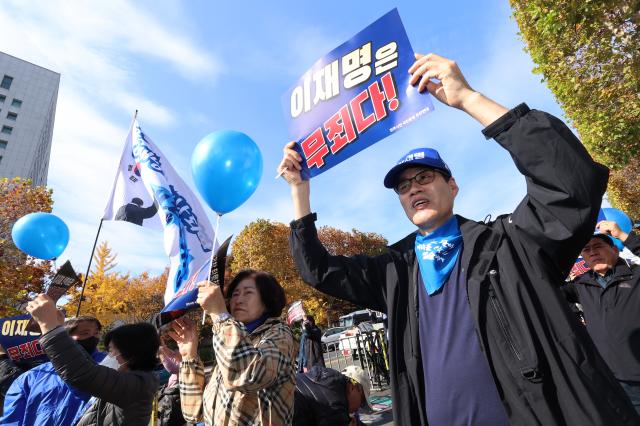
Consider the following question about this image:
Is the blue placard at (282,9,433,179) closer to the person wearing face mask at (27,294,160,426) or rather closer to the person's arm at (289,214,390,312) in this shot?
the person's arm at (289,214,390,312)

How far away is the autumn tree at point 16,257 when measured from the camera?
13999mm

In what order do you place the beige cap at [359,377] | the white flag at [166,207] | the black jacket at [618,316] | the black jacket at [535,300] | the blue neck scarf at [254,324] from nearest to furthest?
the black jacket at [535,300] < the blue neck scarf at [254,324] < the white flag at [166,207] < the black jacket at [618,316] < the beige cap at [359,377]

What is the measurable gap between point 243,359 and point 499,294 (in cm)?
118

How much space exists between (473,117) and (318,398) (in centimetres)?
215

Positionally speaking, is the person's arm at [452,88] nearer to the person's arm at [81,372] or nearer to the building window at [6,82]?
the person's arm at [81,372]

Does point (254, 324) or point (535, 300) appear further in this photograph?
point (254, 324)

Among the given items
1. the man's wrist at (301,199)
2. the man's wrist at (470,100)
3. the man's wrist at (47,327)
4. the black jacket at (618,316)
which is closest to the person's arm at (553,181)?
the man's wrist at (470,100)

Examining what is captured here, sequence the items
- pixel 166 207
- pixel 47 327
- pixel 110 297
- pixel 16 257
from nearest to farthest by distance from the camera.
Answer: pixel 47 327 → pixel 166 207 → pixel 16 257 → pixel 110 297

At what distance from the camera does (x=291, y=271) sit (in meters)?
31.9

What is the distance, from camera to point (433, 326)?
1.50 metres

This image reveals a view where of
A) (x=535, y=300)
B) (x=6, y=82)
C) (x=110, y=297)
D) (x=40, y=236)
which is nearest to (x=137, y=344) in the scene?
(x=535, y=300)

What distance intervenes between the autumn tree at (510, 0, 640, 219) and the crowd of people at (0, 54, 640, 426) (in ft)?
21.7

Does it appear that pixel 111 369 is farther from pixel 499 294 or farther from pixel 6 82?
pixel 6 82

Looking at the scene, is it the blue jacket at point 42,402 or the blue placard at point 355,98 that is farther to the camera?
the blue jacket at point 42,402
